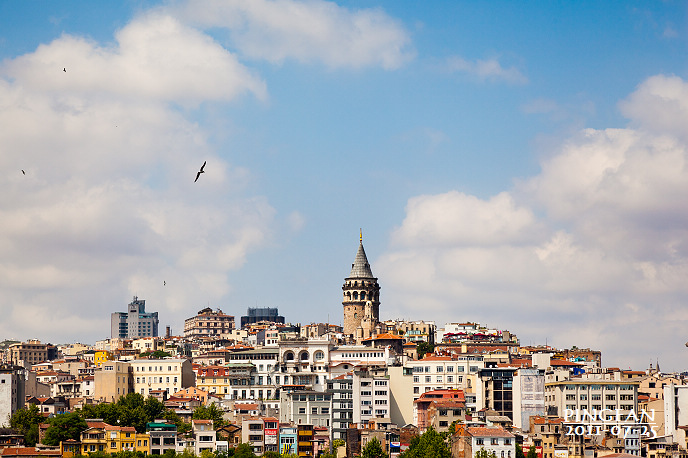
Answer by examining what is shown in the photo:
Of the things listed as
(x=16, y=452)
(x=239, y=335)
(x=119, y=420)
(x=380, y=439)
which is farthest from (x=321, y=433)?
(x=239, y=335)

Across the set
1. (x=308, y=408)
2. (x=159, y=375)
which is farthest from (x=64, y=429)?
(x=159, y=375)

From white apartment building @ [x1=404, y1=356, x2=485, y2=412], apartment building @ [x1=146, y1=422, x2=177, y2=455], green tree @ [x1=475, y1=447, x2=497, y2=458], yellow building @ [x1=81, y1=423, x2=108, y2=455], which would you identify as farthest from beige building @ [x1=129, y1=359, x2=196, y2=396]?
green tree @ [x1=475, y1=447, x2=497, y2=458]

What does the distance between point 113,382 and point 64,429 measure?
1964 cm

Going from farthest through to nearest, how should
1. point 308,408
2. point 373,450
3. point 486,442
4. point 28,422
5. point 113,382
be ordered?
point 113,382
point 28,422
point 308,408
point 373,450
point 486,442

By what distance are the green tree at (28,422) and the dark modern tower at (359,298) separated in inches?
1816

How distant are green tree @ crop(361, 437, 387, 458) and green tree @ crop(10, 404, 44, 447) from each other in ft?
72.4

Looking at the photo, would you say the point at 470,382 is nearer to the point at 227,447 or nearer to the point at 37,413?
the point at 227,447

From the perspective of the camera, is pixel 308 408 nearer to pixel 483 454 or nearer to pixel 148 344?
pixel 483 454

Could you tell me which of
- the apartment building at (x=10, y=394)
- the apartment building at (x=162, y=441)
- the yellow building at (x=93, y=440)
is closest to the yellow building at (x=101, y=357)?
the apartment building at (x=10, y=394)

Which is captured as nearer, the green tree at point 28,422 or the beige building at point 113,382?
the green tree at point 28,422

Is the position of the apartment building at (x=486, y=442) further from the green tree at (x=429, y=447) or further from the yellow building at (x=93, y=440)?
the yellow building at (x=93, y=440)

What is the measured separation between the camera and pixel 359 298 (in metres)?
134

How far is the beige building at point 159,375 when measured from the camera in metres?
105

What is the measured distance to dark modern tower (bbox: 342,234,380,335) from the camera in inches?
5266
